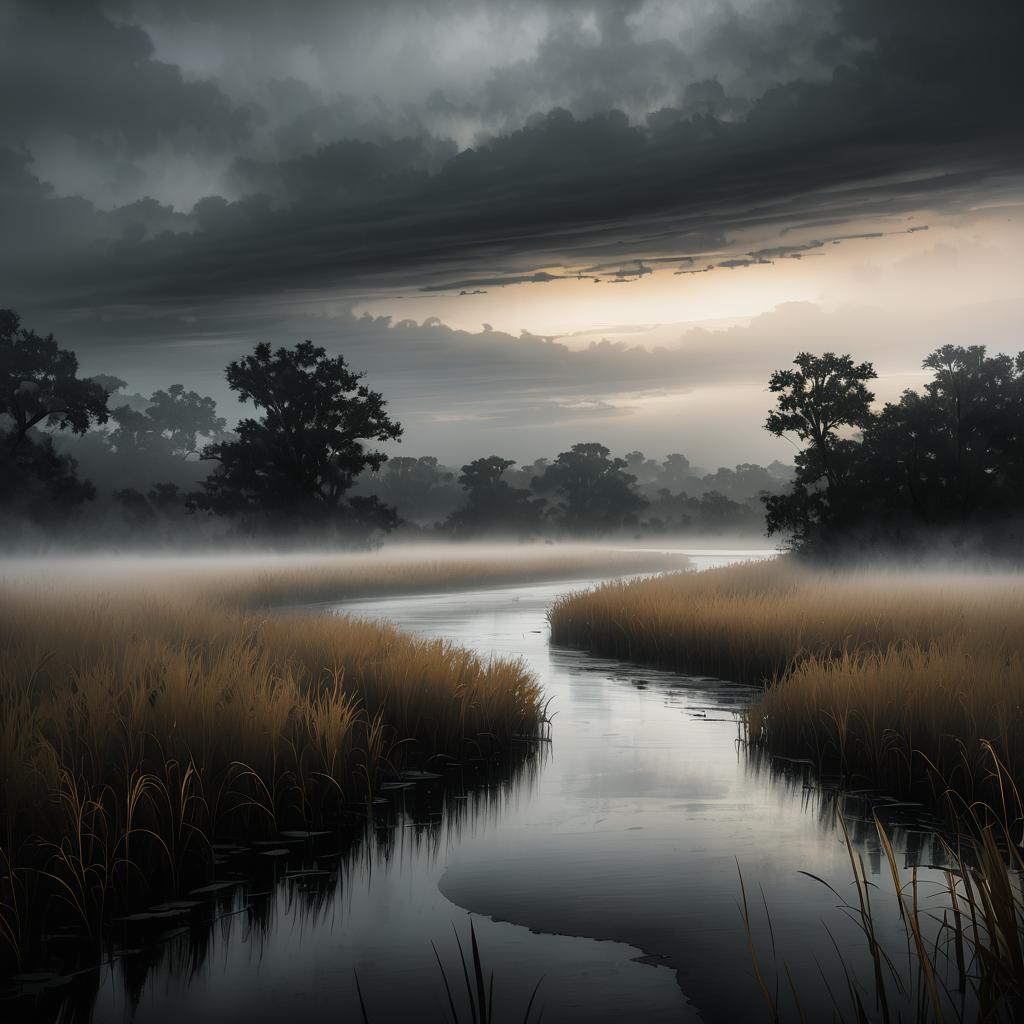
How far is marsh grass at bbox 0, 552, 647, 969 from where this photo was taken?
22.3 feet

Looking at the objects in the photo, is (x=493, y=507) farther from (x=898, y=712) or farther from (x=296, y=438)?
(x=898, y=712)

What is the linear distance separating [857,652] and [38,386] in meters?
44.8

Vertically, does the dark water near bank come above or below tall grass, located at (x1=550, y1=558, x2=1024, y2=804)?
below

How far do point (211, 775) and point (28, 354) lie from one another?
1793 inches

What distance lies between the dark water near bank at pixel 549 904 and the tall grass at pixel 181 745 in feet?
1.85

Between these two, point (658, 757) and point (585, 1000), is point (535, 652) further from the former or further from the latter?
point (585, 1000)

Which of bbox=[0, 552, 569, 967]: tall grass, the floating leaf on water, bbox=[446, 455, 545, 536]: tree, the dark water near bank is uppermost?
bbox=[446, 455, 545, 536]: tree

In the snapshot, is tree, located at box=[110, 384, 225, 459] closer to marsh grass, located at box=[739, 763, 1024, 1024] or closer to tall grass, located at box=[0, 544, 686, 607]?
tall grass, located at box=[0, 544, 686, 607]

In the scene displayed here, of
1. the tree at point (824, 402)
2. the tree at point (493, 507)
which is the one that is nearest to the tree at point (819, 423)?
the tree at point (824, 402)

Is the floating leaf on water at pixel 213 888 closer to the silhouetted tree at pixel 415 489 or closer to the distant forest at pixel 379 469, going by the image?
the distant forest at pixel 379 469

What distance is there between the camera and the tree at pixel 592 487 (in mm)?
102875

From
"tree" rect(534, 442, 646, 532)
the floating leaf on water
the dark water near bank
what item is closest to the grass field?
the dark water near bank

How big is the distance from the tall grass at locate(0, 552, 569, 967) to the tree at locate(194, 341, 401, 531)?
41129 mm

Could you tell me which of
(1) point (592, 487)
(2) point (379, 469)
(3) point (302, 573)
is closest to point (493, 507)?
(1) point (592, 487)
